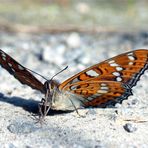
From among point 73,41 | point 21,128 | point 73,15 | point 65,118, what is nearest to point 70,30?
point 73,41

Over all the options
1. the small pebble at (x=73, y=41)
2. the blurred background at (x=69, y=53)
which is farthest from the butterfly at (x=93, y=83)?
the small pebble at (x=73, y=41)

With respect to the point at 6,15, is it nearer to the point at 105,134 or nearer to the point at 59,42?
the point at 59,42

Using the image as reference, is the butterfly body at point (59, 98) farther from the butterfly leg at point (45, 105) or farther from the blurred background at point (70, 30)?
the blurred background at point (70, 30)

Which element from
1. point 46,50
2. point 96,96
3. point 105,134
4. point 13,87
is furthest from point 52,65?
point 105,134

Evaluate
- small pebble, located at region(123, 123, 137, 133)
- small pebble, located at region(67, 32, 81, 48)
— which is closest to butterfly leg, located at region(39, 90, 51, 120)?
small pebble, located at region(123, 123, 137, 133)

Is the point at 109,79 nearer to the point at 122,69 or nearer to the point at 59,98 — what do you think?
the point at 122,69

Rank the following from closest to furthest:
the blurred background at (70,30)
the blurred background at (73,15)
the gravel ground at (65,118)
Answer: the gravel ground at (65,118), the blurred background at (70,30), the blurred background at (73,15)

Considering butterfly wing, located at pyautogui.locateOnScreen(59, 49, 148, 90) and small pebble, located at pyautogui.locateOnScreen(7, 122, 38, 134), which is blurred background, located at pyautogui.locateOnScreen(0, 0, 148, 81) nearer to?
butterfly wing, located at pyautogui.locateOnScreen(59, 49, 148, 90)
